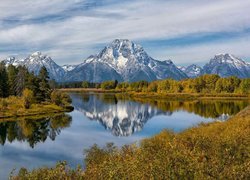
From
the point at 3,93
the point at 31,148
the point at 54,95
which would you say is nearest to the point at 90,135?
the point at 31,148

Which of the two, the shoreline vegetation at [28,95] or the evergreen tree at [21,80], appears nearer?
the shoreline vegetation at [28,95]

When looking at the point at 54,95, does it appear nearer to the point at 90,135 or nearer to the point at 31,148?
the point at 90,135

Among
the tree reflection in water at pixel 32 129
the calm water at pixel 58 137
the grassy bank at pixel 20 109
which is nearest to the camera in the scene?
the calm water at pixel 58 137

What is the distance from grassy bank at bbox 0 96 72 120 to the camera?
14060cm

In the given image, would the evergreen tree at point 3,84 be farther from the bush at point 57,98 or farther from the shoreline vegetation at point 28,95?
the bush at point 57,98

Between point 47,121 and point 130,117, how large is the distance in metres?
42.5

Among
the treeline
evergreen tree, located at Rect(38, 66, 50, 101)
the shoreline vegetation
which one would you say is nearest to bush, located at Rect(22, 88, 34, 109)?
the shoreline vegetation

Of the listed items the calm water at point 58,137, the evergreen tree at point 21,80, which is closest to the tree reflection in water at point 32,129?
the calm water at point 58,137

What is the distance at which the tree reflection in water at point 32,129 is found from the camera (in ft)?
330

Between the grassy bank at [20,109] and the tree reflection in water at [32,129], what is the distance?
9.90 m

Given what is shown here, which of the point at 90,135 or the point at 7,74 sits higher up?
the point at 7,74

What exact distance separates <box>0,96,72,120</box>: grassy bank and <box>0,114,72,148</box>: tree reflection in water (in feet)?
32.5

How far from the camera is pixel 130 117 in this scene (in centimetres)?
16012

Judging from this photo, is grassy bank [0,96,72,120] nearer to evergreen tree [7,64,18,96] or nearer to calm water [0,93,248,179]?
calm water [0,93,248,179]
